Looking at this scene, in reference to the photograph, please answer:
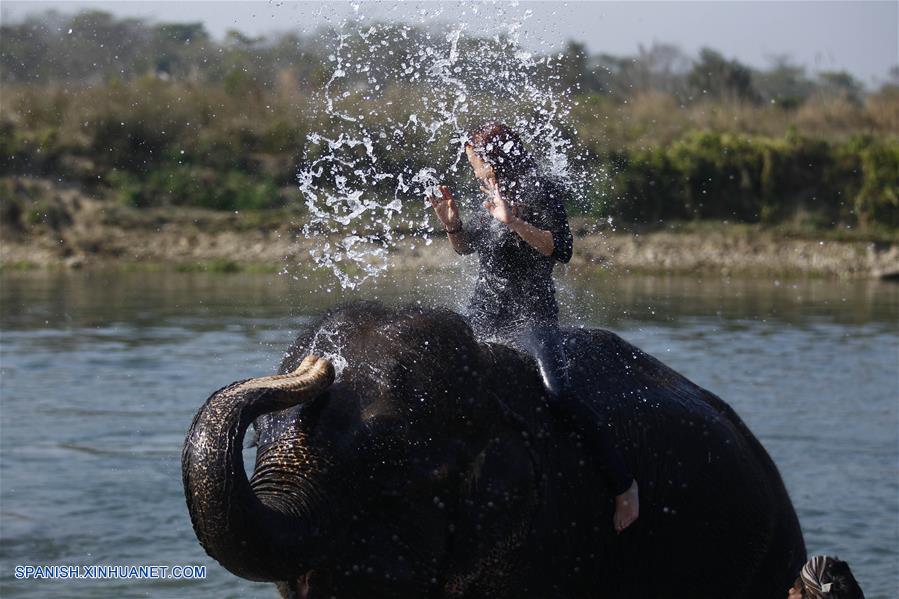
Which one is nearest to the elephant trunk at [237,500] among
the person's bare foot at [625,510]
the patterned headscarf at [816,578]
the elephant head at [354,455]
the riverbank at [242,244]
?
the elephant head at [354,455]

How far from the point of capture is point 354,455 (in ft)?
14.6

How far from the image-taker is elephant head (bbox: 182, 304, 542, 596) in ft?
13.3

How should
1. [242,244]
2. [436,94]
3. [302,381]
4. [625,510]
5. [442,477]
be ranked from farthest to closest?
[242,244] → [436,94] → [625,510] → [442,477] → [302,381]

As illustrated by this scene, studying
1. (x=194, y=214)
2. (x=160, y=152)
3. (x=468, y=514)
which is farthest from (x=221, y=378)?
(x=160, y=152)

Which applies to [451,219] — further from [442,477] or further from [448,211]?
[442,477]

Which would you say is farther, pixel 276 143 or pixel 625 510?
pixel 276 143

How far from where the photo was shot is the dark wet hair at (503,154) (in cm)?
548

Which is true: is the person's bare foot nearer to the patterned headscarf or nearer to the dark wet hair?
the patterned headscarf

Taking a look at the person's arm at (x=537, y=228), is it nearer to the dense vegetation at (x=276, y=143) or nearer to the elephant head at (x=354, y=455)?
the elephant head at (x=354, y=455)

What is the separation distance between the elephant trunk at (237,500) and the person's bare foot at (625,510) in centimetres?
142

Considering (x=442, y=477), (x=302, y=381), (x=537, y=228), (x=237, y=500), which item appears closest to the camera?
(x=237, y=500)

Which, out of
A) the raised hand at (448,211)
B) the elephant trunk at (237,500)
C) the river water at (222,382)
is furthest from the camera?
the river water at (222,382)

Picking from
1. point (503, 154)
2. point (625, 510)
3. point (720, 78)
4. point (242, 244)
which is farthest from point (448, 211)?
point (720, 78)

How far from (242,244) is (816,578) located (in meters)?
23.4
